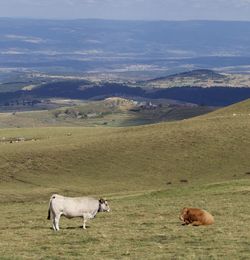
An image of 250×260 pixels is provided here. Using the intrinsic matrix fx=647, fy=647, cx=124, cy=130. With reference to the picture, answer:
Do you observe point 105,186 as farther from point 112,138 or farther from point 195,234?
point 195,234

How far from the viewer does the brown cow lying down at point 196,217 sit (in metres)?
21.5

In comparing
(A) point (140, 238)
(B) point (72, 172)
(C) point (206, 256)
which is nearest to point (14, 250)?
(A) point (140, 238)

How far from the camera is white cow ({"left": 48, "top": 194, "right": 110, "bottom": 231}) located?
2111 cm

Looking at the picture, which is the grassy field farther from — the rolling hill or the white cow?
the white cow

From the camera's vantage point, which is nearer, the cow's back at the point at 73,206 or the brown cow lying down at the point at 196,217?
the cow's back at the point at 73,206

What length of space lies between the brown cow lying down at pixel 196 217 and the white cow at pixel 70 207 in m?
3.06

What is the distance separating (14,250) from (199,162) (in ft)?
110

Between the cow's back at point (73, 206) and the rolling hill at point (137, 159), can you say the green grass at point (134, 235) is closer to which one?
the cow's back at point (73, 206)

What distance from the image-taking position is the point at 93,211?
2217 centimetres

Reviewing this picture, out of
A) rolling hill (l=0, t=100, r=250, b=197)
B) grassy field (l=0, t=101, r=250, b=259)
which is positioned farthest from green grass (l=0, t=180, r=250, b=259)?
rolling hill (l=0, t=100, r=250, b=197)

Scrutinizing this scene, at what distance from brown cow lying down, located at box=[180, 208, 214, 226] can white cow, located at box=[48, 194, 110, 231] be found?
121 inches

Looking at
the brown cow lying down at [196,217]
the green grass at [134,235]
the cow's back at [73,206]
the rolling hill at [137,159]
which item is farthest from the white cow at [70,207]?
the rolling hill at [137,159]

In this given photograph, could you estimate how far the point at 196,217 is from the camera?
70.7 feet

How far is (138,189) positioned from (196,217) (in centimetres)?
2264
